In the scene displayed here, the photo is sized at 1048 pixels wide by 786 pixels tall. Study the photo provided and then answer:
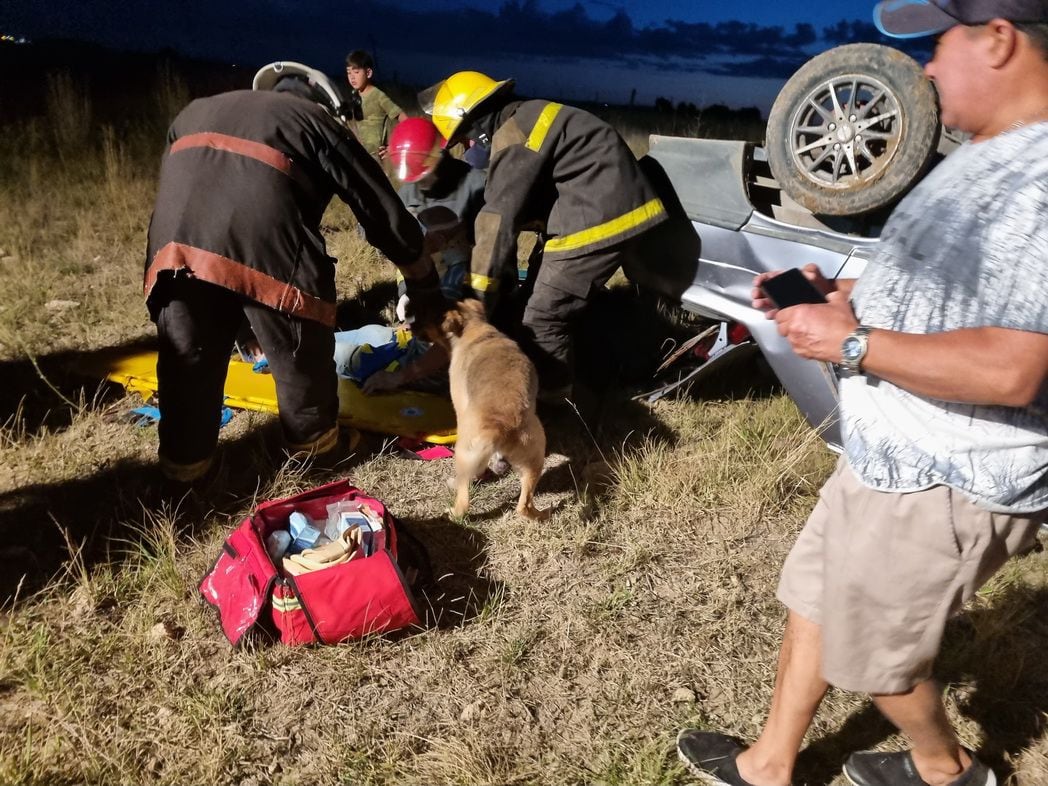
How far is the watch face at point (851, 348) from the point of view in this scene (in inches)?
65.2

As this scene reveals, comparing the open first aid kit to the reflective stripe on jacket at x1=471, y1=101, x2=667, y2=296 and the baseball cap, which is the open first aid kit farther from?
the baseball cap

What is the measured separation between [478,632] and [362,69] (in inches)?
349

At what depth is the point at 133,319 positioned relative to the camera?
5.80 metres

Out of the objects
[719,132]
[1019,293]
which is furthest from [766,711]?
[719,132]

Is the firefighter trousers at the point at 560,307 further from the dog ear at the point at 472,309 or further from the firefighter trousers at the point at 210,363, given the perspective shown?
the firefighter trousers at the point at 210,363

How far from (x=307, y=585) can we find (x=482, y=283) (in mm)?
2243

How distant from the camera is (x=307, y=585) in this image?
2.82 meters

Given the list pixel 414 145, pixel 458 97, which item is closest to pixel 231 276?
pixel 414 145

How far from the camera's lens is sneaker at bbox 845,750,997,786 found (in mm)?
2270

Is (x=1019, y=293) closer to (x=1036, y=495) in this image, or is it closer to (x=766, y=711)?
(x=1036, y=495)

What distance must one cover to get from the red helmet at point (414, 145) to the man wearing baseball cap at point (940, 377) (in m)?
3.11

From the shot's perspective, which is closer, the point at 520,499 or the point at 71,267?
the point at 520,499

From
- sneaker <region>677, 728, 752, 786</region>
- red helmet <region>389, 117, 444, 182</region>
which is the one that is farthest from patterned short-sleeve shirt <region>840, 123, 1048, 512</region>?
red helmet <region>389, 117, 444, 182</region>

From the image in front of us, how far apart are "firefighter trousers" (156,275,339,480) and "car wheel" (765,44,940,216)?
2.73 m
